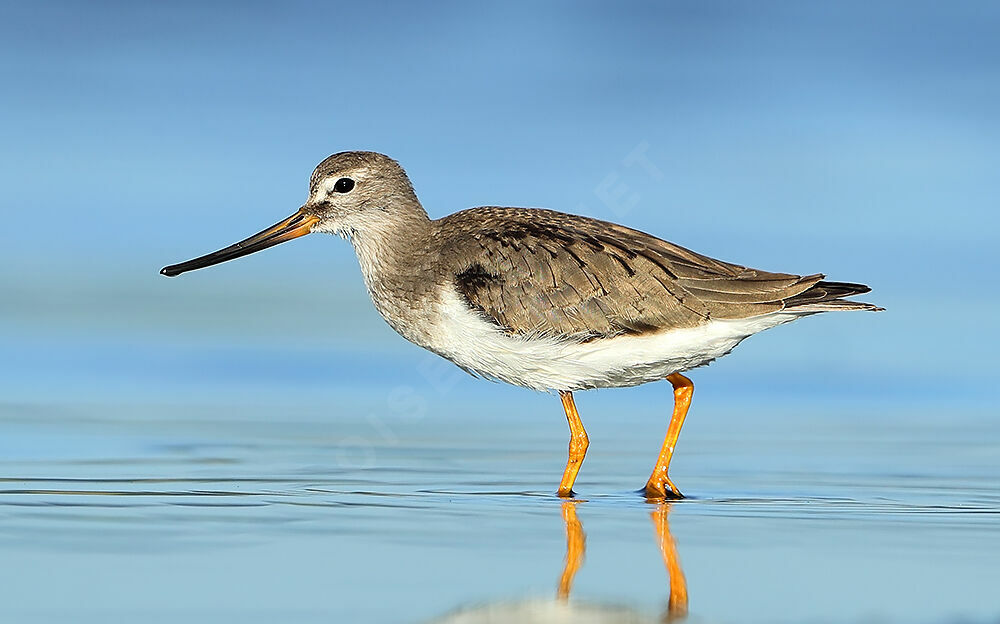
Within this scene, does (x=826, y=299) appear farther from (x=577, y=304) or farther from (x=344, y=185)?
(x=344, y=185)

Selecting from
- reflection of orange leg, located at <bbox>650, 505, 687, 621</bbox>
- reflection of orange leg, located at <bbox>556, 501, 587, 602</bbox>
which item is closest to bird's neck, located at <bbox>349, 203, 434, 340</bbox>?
reflection of orange leg, located at <bbox>556, 501, 587, 602</bbox>

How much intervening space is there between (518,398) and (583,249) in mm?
4155

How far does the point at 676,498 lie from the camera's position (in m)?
9.46

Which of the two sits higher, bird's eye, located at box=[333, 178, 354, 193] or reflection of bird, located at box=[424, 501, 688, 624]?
bird's eye, located at box=[333, 178, 354, 193]

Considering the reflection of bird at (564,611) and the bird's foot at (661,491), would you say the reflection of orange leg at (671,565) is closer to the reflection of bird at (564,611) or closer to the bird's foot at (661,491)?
the reflection of bird at (564,611)

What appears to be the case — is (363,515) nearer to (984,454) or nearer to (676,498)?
(676,498)

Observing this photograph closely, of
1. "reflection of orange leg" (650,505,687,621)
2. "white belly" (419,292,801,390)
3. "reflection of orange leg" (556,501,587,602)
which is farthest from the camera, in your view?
"white belly" (419,292,801,390)

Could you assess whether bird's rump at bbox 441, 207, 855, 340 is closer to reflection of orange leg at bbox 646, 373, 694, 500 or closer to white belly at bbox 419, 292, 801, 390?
white belly at bbox 419, 292, 801, 390

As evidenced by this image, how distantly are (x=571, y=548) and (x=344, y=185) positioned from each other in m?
4.58

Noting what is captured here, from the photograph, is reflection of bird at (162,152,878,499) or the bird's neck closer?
reflection of bird at (162,152,878,499)

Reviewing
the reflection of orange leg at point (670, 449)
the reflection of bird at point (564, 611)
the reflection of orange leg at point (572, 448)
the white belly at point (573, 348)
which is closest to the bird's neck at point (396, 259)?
the white belly at point (573, 348)

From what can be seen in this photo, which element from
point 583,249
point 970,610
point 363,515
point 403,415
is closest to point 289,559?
point 363,515

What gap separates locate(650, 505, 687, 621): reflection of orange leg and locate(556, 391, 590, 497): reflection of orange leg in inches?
38.1

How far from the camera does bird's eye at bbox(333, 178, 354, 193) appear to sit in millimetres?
11219
